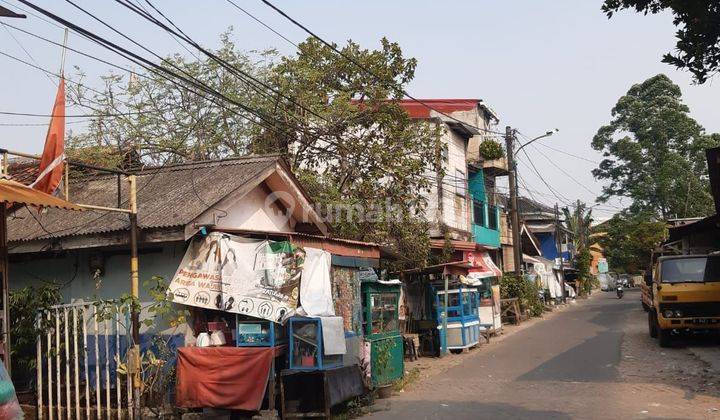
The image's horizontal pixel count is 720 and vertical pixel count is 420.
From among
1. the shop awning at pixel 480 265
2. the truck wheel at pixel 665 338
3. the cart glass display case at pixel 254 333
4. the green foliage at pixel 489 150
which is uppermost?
the green foliage at pixel 489 150

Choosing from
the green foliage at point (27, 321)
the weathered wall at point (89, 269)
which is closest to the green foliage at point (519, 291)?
the weathered wall at point (89, 269)

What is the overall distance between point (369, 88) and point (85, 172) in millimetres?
7808

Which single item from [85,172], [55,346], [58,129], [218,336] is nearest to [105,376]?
[55,346]

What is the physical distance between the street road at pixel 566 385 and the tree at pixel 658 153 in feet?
98.9

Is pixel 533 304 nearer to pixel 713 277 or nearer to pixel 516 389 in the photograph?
pixel 713 277

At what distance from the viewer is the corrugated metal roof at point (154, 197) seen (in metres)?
11.4

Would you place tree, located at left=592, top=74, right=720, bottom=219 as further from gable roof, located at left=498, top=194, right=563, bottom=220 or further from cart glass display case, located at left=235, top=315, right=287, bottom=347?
cart glass display case, located at left=235, top=315, right=287, bottom=347

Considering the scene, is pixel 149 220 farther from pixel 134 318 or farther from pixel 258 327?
pixel 258 327

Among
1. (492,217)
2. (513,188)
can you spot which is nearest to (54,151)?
(513,188)

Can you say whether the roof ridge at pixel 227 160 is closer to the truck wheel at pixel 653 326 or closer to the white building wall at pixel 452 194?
the truck wheel at pixel 653 326

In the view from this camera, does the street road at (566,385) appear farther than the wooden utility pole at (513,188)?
No

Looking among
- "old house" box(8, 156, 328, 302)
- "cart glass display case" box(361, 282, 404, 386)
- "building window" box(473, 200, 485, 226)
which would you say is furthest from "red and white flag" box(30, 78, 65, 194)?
"building window" box(473, 200, 485, 226)

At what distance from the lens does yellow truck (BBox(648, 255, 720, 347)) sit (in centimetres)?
1744

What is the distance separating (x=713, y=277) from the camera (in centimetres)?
1786
